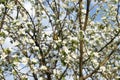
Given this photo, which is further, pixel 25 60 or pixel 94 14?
pixel 94 14

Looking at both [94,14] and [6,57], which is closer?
[6,57]

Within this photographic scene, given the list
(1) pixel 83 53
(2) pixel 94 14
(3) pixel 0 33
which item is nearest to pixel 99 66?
(1) pixel 83 53

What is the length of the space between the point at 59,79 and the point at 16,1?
342 cm

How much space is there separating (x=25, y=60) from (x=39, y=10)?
11.8 feet

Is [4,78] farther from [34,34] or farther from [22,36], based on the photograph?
[34,34]

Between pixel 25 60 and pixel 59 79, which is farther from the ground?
pixel 25 60

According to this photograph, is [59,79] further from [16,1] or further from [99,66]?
[16,1]

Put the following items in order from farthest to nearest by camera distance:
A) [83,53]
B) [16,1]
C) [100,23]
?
[100,23], [16,1], [83,53]

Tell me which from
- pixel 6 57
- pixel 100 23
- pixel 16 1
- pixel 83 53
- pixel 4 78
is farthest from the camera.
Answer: pixel 100 23

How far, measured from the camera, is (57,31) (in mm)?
13430

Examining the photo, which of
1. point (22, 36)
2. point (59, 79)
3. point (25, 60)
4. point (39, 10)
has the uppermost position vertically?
point (39, 10)

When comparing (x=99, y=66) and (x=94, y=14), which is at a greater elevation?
(x=94, y=14)

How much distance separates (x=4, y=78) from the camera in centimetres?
1092

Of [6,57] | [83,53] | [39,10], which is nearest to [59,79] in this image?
[83,53]
